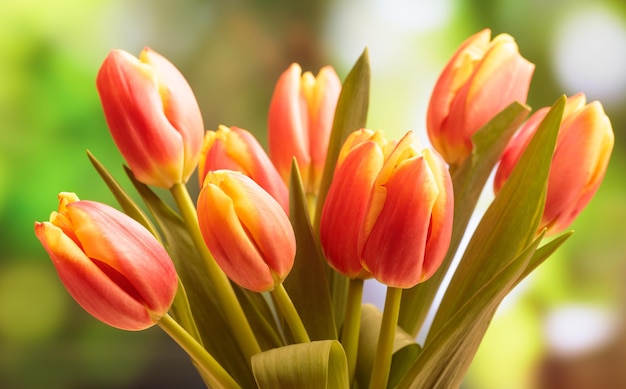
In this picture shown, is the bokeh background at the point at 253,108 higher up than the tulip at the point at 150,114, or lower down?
lower down

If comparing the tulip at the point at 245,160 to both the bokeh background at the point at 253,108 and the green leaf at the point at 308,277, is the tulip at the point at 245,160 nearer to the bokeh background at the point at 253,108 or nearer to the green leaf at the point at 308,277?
the green leaf at the point at 308,277

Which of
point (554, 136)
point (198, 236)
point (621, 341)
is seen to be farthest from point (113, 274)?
point (621, 341)

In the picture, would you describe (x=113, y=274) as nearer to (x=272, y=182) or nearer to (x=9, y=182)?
(x=272, y=182)

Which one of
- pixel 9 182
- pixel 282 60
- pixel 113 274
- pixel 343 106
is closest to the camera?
pixel 113 274

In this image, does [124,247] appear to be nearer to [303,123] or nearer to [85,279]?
[85,279]

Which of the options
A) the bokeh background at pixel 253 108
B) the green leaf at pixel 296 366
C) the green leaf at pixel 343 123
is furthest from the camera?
the bokeh background at pixel 253 108

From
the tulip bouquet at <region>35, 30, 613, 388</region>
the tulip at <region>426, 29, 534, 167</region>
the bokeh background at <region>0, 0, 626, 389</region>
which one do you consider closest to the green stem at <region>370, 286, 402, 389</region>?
the tulip bouquet at <region>35, 30, 613, 388</region>

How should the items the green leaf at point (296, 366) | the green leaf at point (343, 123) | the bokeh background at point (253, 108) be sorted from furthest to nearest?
the bokeh background at point (253, 108)
the green leaf at point (343, 123)
the green leaf at point (296, 366)

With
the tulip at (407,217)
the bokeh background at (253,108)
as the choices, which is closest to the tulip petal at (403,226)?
the tulip at (407,217)
